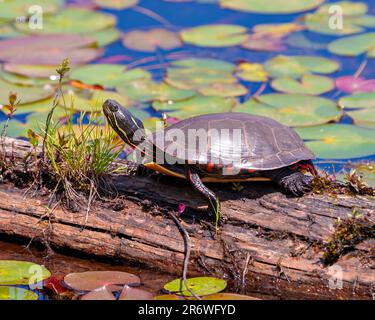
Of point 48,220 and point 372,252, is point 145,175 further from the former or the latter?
point 372,252

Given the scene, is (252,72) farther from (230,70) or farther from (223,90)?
(223,90)

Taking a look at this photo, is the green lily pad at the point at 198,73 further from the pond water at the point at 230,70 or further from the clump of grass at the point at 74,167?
the clump of grass at the point at 74,167

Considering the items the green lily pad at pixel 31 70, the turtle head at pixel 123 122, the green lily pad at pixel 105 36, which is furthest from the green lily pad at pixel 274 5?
the turtle head at pixel 123 122

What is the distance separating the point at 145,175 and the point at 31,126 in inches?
73.6

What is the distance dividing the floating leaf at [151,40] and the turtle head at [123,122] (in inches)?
134

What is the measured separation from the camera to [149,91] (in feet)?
21.6

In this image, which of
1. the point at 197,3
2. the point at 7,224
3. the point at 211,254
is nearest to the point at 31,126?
the point at 7,224

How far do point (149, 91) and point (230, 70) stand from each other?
99 centimetres

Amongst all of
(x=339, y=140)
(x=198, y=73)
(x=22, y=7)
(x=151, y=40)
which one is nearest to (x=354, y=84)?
(x=339, y=140)

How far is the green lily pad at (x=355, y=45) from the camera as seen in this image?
23.9 feet

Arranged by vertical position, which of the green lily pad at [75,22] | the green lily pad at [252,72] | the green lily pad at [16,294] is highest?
the green lily pad at [75,22]

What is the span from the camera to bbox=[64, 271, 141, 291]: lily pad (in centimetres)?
380

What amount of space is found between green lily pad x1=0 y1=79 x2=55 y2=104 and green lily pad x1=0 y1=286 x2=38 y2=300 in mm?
2804
